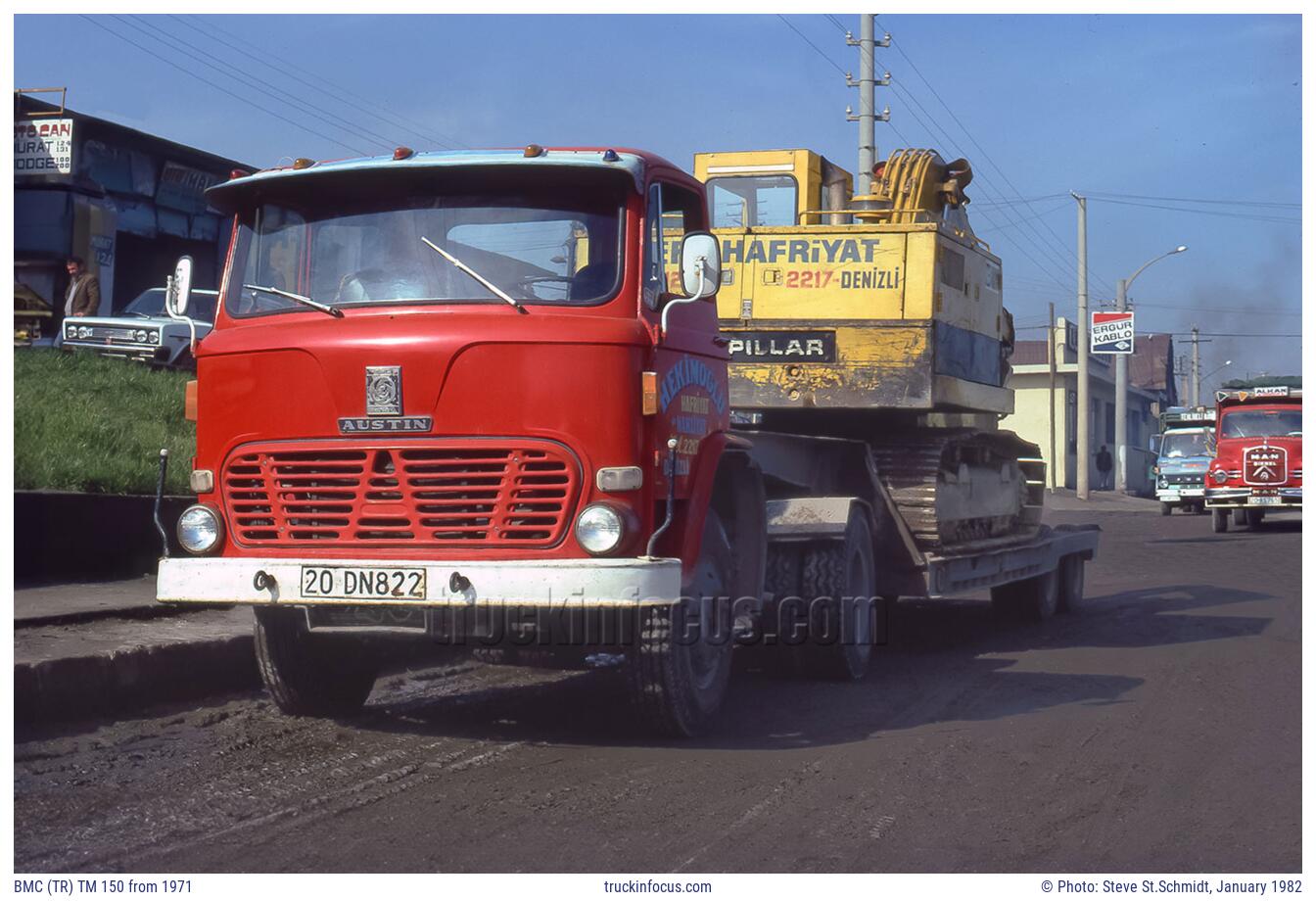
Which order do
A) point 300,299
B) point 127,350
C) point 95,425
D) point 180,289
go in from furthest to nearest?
point 127,350, point 95,425, point 180,289, point 300,299

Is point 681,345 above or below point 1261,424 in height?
below

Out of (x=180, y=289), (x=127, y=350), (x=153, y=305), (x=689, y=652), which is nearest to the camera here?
(x=689, y=652)

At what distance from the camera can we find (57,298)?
25.5 metres

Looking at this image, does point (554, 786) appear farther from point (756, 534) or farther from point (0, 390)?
point (0, 390)

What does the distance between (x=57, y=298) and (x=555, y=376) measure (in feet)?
71.7

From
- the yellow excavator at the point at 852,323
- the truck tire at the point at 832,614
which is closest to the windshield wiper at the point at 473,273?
the truck tire at the point at 832,614

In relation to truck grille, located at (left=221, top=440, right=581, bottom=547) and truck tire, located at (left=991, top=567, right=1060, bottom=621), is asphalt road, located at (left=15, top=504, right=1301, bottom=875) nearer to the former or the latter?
truck grille, located at (left=221, top=440, right=581, bottom=547)

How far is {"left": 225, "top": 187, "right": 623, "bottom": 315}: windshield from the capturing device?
6.46 m

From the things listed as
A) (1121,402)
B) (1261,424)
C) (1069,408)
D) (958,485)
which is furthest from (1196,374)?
(958,485)

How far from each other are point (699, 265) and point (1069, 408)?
50.4 metres

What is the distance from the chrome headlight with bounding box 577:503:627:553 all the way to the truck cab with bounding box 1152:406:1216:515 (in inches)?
1235

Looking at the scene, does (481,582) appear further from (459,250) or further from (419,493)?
(459,250)

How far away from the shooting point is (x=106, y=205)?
27.2 metres

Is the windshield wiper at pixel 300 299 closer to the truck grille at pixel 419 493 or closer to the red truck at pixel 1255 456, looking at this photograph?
the truck grille at pixel 419 493
